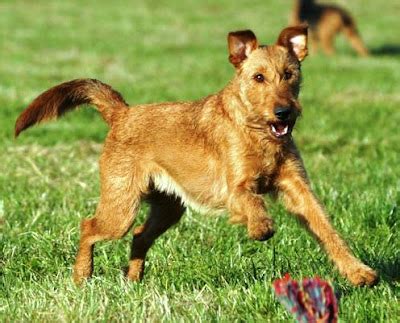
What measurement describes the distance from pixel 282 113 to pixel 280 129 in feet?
0.45

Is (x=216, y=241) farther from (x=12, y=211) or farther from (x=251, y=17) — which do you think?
(x=251, y=17)

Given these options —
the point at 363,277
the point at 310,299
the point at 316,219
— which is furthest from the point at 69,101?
the point at 310,299

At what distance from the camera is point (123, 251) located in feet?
20.5

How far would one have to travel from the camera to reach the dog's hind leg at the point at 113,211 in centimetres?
565

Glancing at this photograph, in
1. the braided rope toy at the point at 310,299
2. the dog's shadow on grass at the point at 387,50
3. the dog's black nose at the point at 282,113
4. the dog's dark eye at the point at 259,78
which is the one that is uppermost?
the dog's dark eye at the point at 259,78

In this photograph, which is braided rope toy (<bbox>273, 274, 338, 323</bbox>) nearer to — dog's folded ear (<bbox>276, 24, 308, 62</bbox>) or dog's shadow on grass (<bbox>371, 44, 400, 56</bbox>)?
dog's folded ear (<bbox>276, 24, 308, 62</bbox>)

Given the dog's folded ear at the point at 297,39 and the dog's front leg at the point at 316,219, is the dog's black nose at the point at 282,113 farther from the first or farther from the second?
the dog's folded ear at the point at 297,39

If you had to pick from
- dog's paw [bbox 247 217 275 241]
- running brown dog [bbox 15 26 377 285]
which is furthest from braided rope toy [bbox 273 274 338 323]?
running brown dog [bbox 15 26 377 285]

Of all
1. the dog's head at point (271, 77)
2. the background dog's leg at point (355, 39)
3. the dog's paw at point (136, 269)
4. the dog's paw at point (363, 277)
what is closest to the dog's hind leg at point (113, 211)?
the dog's paw at point (136, 269)

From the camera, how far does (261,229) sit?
15.4 ft

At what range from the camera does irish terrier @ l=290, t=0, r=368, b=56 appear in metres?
22.0

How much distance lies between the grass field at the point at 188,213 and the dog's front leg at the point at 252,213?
0.91 feet

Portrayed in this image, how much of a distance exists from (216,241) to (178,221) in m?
0.29

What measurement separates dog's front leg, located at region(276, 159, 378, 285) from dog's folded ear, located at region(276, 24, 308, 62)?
71 centimetres
